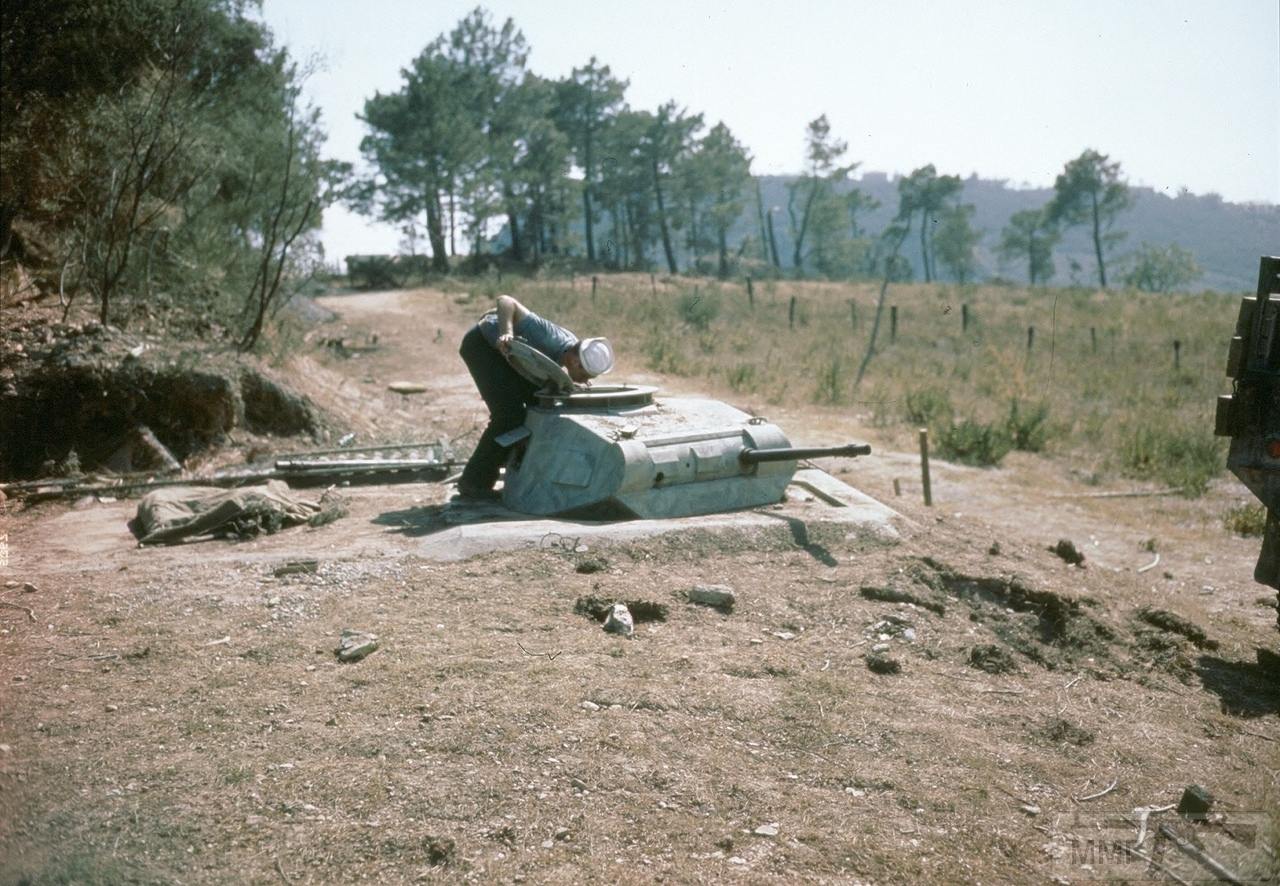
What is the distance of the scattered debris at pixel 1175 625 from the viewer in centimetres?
618

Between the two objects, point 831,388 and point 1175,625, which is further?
point 831,388

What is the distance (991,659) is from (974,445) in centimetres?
825

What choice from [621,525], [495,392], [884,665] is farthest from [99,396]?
[884,665]

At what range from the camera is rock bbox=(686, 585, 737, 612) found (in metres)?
5.82

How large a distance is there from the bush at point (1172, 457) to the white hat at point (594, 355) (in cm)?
745

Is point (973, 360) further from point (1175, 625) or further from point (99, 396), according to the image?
point (99, 396)

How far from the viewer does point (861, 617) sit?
5.83 m

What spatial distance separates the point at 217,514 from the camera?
7.18 metres

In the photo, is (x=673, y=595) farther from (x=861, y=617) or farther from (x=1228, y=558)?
(x=1228, y=558)

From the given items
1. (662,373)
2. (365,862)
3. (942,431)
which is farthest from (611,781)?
(662,373)

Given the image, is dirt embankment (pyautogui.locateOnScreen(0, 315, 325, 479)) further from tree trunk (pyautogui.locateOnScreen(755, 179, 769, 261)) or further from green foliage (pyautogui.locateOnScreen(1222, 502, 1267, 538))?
tree trunk (pyautogui.locateOnScreen(755, 179, 769, 261))

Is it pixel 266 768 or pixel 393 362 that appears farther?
pixel 393 362

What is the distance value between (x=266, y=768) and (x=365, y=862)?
75cm

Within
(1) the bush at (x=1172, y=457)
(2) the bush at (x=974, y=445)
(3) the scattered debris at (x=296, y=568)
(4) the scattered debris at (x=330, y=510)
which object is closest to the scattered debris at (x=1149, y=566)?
(1) the bush at (x=1172, y=457)
